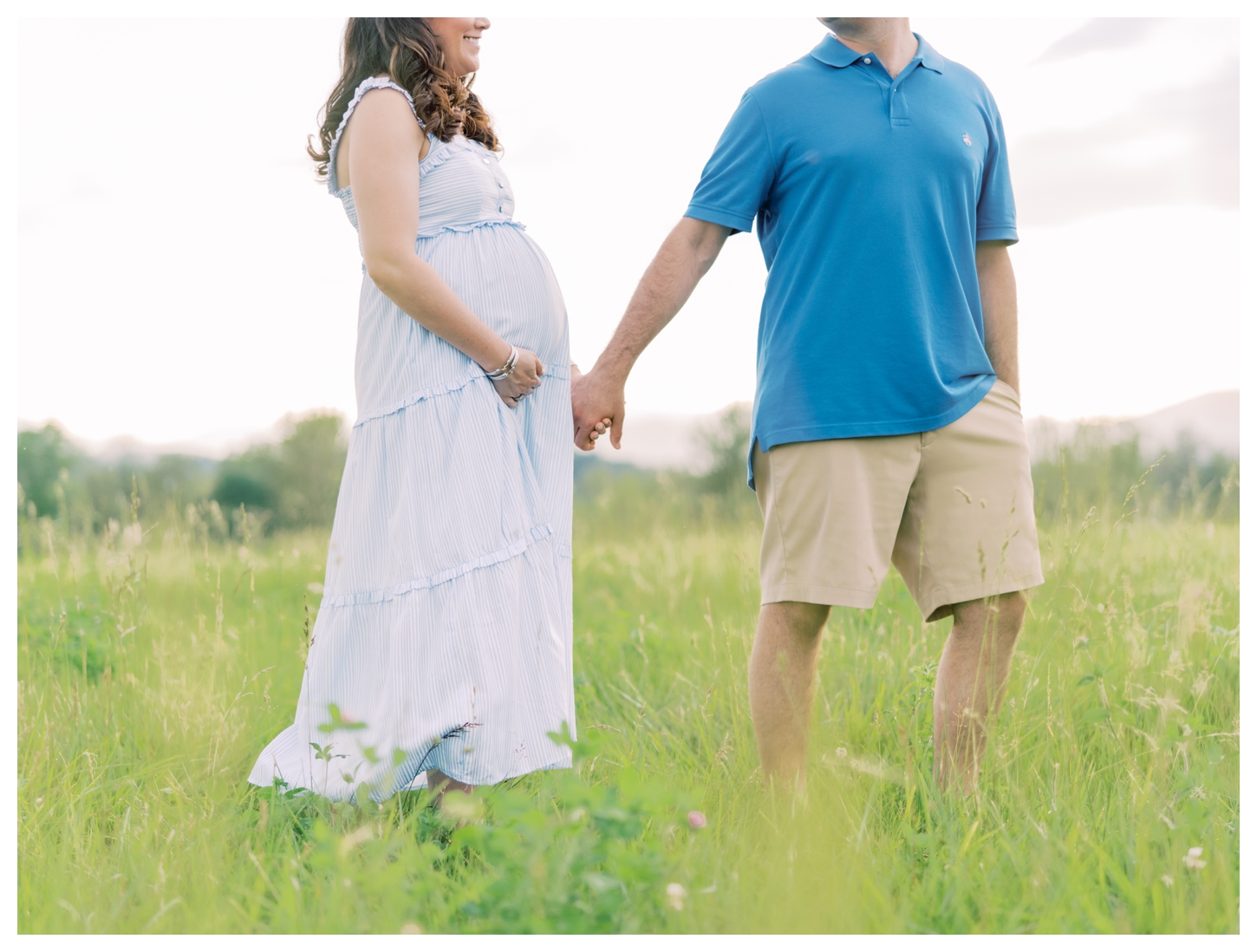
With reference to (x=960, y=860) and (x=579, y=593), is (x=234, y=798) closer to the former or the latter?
(x=960, y=860)

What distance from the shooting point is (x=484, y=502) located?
231cm

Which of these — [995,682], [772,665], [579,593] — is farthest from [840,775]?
[579,593]

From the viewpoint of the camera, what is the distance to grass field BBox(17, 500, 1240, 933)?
1.81 m

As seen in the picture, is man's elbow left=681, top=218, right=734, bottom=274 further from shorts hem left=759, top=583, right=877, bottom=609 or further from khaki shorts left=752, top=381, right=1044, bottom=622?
shorts hem left=759, top=583, right=877, bottom=609

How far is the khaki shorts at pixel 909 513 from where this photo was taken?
8.05 feet

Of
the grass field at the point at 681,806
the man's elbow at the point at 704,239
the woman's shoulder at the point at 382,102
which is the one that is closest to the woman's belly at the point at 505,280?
the woman's shoulder at the point at 382,102

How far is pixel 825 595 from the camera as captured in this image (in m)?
2.45

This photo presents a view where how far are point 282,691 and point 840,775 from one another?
2.03m

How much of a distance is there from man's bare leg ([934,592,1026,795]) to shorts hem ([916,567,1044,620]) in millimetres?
37

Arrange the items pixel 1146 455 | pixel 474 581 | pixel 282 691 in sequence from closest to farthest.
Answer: pixel 474 581 < pixel 282 691 < pixel 1146 455

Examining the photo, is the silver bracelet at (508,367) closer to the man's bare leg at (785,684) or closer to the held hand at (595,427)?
the held hand at (595,427)

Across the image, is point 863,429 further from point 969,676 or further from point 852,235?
point 969,676

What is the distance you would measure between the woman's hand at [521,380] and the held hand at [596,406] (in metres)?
0.25

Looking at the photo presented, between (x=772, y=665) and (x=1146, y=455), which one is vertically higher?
(x=1146, y=455)
